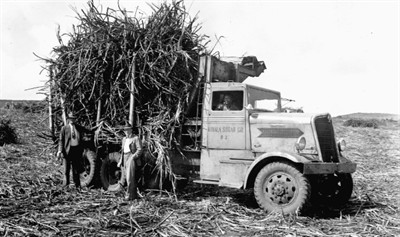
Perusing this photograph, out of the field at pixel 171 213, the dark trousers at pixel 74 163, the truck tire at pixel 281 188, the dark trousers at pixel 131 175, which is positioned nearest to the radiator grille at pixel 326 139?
the truck tire at pixel 281 188

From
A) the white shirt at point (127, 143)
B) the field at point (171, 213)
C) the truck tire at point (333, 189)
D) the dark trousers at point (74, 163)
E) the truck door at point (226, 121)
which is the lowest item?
the field at point (171, 213)

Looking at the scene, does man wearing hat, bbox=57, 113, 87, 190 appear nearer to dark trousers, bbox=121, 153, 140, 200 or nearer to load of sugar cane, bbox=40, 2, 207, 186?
load of sugar cane, bbox=40, 2, 207, 186

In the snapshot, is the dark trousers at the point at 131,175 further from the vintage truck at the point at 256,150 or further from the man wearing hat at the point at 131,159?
the vintage truck at the point at 256,150

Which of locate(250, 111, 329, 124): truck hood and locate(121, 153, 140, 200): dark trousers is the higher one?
locate(250, 111, 329, 124): truck hood

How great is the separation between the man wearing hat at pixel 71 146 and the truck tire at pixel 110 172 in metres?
0.58

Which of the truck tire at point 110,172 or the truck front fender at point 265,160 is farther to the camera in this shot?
the truck tire at point 110,172

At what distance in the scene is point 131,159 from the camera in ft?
25.9

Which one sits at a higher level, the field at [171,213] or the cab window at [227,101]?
the cab window at [227,101]

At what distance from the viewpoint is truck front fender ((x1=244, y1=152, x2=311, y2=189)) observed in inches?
271

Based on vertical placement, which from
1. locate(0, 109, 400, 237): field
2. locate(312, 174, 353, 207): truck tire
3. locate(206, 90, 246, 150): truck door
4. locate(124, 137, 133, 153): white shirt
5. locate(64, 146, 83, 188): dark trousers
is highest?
locate(206, 90, 246, 150): truck door

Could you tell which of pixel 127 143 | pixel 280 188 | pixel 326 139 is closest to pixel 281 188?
pixel 280 188

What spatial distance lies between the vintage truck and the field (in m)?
0.42

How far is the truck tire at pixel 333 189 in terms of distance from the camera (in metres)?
7.95

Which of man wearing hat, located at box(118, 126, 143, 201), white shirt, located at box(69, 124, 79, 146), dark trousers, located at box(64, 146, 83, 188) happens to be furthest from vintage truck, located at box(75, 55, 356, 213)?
man wearing hat, located at box(118, 126, 143, 201)
